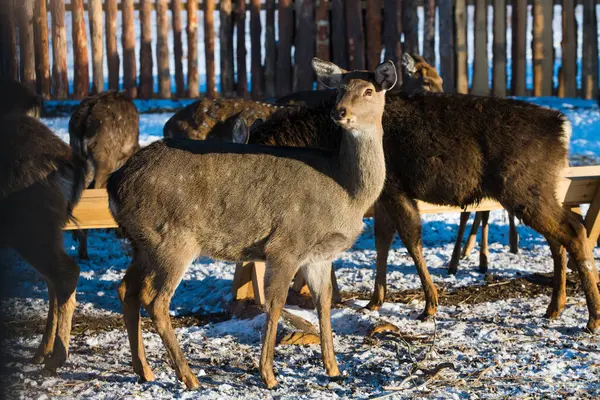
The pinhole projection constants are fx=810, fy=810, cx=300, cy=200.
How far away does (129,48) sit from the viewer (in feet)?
51.9

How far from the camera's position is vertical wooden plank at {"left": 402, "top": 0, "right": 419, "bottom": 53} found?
1583 centimetres

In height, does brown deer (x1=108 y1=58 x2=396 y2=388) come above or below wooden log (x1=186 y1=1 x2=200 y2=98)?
below

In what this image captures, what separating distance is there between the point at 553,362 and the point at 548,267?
315cm

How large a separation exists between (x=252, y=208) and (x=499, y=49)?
38.9ft

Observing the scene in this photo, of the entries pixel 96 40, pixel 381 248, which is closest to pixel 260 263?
pixel 381 248

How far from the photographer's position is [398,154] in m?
6.96

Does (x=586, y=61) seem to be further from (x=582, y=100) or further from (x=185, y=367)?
(x=185, y=367)

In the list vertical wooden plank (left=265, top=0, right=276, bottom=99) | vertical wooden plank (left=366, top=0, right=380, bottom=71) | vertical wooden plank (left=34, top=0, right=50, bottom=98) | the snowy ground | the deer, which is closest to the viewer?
the snowy ground

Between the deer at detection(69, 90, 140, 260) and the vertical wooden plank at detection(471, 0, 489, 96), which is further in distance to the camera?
the vertical wooden plank at detection(471, 0, 489, 96)

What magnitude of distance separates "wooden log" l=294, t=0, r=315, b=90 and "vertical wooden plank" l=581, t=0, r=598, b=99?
5.42m

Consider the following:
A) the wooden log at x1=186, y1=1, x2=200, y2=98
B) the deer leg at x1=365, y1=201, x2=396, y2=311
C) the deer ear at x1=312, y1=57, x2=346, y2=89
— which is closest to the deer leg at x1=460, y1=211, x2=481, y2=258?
the deer leg at x1=365, y1=201, x2=396, y2=311

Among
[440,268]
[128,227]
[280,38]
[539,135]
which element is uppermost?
[280,38]

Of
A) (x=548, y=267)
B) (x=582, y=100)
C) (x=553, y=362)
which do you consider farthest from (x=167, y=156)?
(x=582, y=100)

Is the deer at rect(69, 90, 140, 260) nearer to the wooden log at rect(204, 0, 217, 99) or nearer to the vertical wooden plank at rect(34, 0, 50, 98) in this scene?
the vertical wooden plank at rect(34, 0, 50, 98)
